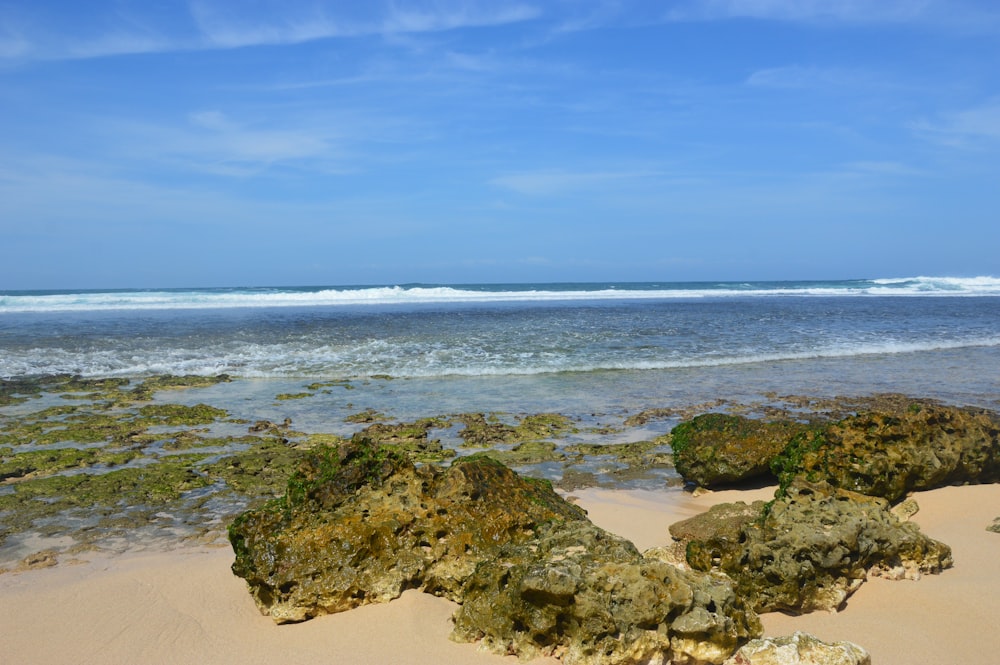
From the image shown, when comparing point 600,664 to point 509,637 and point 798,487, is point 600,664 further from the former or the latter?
point 798,487

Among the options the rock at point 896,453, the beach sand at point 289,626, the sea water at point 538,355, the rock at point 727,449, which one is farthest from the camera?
the sea water at point 538,355

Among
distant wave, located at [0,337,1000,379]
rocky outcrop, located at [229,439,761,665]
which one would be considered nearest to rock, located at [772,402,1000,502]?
rocky outcrop, located at [229,439,761,665]

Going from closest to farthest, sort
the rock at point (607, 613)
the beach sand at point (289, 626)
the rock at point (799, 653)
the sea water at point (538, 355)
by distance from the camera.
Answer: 1. the rock at point (799, 653)
2. the rock at point (607, 613)
3. the beach sand at point (289, 626)
4. the sea water at point (538, 355)

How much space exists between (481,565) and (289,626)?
1.10 metres

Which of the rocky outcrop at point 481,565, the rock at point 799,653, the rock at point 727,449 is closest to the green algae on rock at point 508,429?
the rock at point 727,449

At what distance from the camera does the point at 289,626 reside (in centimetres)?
385

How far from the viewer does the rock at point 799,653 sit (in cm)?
304

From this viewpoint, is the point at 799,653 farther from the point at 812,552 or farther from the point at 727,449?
the point at 727,449

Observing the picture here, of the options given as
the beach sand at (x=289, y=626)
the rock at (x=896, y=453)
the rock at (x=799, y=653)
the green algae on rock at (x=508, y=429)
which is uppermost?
the rock at (x=896, y=453)

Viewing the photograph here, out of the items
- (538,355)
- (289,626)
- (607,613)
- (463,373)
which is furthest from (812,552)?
(538,355)

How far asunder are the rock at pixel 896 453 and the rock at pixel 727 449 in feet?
0.86

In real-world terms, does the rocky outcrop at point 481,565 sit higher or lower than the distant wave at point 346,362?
higher

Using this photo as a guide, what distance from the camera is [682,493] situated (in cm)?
671

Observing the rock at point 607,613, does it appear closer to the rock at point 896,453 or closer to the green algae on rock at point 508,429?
the rock at point 896,453
